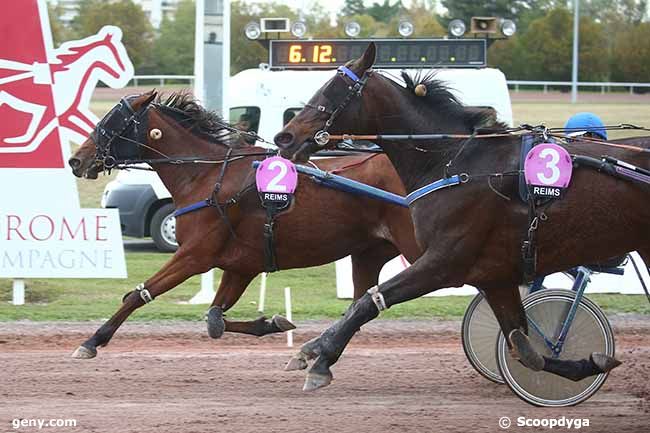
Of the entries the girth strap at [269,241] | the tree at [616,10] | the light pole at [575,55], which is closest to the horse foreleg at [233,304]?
the girth strap at [269,241]

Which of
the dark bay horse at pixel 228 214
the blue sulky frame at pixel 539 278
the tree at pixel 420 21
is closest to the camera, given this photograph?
the blue sulky frame at pixel 539 278

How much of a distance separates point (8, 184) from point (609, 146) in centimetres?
634

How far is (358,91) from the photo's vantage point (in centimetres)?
625

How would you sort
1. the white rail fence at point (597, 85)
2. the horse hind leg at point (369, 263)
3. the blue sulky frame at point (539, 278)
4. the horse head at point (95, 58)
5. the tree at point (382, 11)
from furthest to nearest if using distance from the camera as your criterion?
the tree at point (382, 11) < the white rail fence at point (597, 85) < the horse head at point (95, 58) < the horse hind leg at point (369, 263) < the blue sulky frame at point (539, 278)

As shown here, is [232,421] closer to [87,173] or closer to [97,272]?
[87,173]

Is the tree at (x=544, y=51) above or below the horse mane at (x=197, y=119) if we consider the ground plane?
above

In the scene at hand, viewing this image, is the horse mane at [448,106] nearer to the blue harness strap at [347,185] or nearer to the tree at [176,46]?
the blue harness strap at [347,185]

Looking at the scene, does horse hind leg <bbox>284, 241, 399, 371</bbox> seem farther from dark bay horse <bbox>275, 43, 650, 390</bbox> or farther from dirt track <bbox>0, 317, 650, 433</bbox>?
dark bay horse <bbox>275, 43, 650, 390</bbox>

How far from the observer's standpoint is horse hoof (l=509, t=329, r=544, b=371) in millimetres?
6309

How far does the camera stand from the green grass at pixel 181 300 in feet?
32.9

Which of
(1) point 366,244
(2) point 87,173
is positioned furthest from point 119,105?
(1) point 366,244

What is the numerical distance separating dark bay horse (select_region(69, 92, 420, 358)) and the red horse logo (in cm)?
259

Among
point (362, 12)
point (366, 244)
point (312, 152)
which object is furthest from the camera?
point (362, 12)

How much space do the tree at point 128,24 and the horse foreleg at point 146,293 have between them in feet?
73.7
